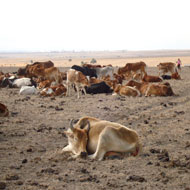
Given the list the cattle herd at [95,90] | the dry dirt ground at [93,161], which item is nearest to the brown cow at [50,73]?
the cattle herd at [95,90]

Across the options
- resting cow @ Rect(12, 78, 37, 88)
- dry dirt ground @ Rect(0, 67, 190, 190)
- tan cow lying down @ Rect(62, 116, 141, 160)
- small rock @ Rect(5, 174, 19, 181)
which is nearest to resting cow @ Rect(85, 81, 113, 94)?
dry dirt ground @ Rect(0, 67, 190, 190)

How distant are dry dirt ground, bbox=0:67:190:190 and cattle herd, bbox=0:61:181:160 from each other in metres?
0.25

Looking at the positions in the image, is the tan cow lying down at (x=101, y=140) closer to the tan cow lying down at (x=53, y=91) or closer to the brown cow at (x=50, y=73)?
the tan cow lying down at (x=53, y=91)

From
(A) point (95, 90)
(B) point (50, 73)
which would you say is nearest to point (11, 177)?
(A) point (95, 90)

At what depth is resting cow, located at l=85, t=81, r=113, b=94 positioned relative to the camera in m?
17.2

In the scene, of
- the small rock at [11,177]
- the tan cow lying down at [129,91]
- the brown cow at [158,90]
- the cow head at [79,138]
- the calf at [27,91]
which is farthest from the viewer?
the calf at [27,91]

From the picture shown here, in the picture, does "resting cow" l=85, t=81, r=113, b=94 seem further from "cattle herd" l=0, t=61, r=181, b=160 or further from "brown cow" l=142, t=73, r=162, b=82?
"brown cow" l=142, t=73, r=162, b=82

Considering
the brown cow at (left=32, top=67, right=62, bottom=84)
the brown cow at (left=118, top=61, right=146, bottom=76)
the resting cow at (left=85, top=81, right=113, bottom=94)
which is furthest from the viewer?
the brown cow at (left=118, top=61, right=146, bottom=76)

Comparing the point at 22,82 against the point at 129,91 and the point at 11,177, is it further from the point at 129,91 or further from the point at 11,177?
the point at 11,177

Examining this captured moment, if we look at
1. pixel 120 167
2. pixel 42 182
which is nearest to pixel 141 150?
pixel 120 167

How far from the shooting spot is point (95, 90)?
1720 cm

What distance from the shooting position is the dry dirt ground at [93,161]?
5.69 meters

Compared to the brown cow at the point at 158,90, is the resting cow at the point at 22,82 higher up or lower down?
lower down

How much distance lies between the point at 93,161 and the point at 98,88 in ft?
35.1
